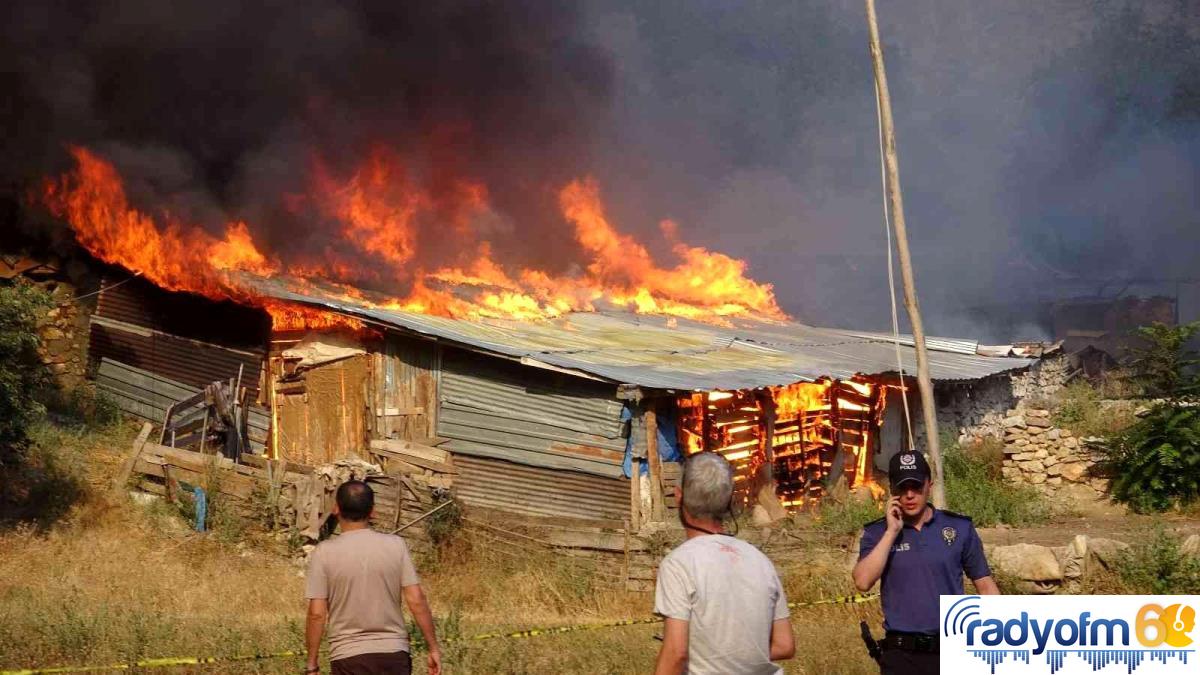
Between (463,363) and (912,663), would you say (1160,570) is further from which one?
(463,363)

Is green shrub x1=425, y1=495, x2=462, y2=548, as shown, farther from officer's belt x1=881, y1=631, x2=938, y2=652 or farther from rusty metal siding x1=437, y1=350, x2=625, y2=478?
officer's belt x1=881, y1=631, x2=938, y2=652

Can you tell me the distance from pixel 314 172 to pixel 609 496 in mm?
10355

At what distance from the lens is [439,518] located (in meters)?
14.2

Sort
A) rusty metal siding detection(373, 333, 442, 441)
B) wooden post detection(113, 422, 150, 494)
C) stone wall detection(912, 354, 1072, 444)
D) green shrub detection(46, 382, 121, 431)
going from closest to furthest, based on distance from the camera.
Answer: wooden post detection(113, 422, 150, 494)
rusty metal siding detection(373, 333, 442, 441)
green shrub detection(46, 382, 121, 431)
stone wall detection(912, 354, 1072, 444)

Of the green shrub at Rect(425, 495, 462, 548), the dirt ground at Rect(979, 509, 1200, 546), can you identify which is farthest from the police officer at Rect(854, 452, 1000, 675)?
the green shrub at Rect(425, 495, 462, 548)

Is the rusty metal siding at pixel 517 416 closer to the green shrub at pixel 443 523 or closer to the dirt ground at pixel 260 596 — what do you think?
the green shrub at pixel 443 523

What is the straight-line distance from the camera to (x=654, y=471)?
1452cm

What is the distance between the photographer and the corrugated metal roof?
47.4 feet

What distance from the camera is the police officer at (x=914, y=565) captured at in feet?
16.6

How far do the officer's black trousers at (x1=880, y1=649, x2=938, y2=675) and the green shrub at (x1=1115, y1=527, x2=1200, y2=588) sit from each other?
6.52 m

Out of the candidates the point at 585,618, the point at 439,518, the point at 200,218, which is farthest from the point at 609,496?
the point at 200,218

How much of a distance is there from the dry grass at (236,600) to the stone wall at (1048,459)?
779 cm

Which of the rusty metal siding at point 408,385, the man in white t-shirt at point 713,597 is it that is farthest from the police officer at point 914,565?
the rusty metal siding at point 408,385

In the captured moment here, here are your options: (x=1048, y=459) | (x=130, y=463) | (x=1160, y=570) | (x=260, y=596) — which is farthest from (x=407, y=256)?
(x=1160, y=570)
